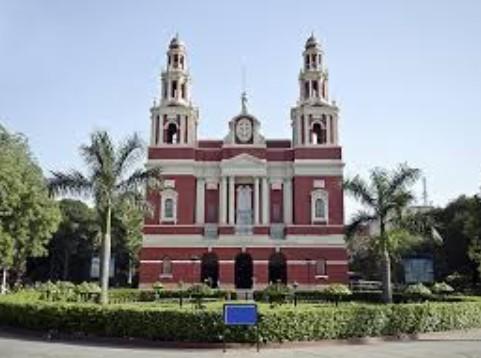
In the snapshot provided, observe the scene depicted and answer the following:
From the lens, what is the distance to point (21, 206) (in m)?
43.2

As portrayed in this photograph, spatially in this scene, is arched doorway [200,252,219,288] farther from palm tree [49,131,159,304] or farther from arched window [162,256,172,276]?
palm tree [49,131,159,304]

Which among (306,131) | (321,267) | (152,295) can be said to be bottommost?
(152,295)

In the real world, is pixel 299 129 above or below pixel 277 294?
above

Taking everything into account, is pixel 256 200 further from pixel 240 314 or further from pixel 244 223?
pixel 240 314

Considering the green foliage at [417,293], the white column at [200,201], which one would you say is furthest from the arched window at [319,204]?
the green foliage at [417,293]

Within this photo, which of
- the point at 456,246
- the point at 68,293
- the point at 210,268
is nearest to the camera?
the point at 68,293

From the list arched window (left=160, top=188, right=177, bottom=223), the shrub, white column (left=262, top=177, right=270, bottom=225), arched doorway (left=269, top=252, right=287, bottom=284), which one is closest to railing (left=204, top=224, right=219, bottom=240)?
arched window (left=160, top=188, right=177, bottom=223)

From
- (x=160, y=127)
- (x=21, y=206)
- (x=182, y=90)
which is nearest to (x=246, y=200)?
(x=160, y=127)

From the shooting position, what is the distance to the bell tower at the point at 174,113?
5062 cm

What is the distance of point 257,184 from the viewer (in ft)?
163

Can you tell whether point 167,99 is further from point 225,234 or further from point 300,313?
point 300,313

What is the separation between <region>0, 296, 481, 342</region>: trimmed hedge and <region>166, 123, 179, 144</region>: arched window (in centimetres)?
2970

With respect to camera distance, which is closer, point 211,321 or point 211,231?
point 211,321

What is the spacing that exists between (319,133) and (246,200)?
26.6 feet
